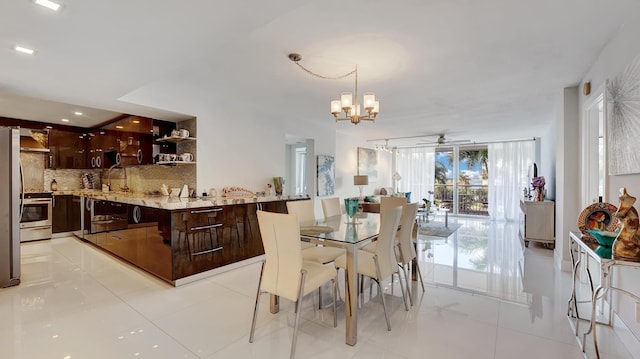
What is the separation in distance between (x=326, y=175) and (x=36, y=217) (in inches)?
214

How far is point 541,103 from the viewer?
4.47 meters

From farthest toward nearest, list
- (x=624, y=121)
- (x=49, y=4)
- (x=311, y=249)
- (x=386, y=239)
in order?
(x=311, y=249)
(x=386, y=239)
(x=624, y=121)
(x=49, y=4)

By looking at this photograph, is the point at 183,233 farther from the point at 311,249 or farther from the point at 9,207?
the point at 9,207

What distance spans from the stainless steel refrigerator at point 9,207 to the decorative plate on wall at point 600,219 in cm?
552

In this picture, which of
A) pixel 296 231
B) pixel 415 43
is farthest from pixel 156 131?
pixel 415 43

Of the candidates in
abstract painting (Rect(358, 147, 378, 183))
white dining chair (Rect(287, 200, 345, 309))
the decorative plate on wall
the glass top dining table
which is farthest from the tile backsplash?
abstract painting (Rect(358, 147, 378, 183))

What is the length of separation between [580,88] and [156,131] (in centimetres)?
566

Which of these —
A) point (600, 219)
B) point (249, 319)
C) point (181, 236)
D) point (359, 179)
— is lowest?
point (249, 319)

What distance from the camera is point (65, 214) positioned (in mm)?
5562

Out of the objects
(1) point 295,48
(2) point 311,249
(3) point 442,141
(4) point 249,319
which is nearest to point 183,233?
(4) point 249,319

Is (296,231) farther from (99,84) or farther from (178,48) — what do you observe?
(99,84)

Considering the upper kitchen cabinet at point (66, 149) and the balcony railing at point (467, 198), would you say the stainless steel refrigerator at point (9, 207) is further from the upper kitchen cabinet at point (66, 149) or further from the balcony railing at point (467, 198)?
the balcony railing at point (467, 198)

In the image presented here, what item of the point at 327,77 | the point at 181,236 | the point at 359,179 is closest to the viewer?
the point at 181,236

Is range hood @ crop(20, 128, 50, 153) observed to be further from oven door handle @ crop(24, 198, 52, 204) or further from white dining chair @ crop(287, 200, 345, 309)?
white dining chair @ crop(287, 200, 345, 309)
